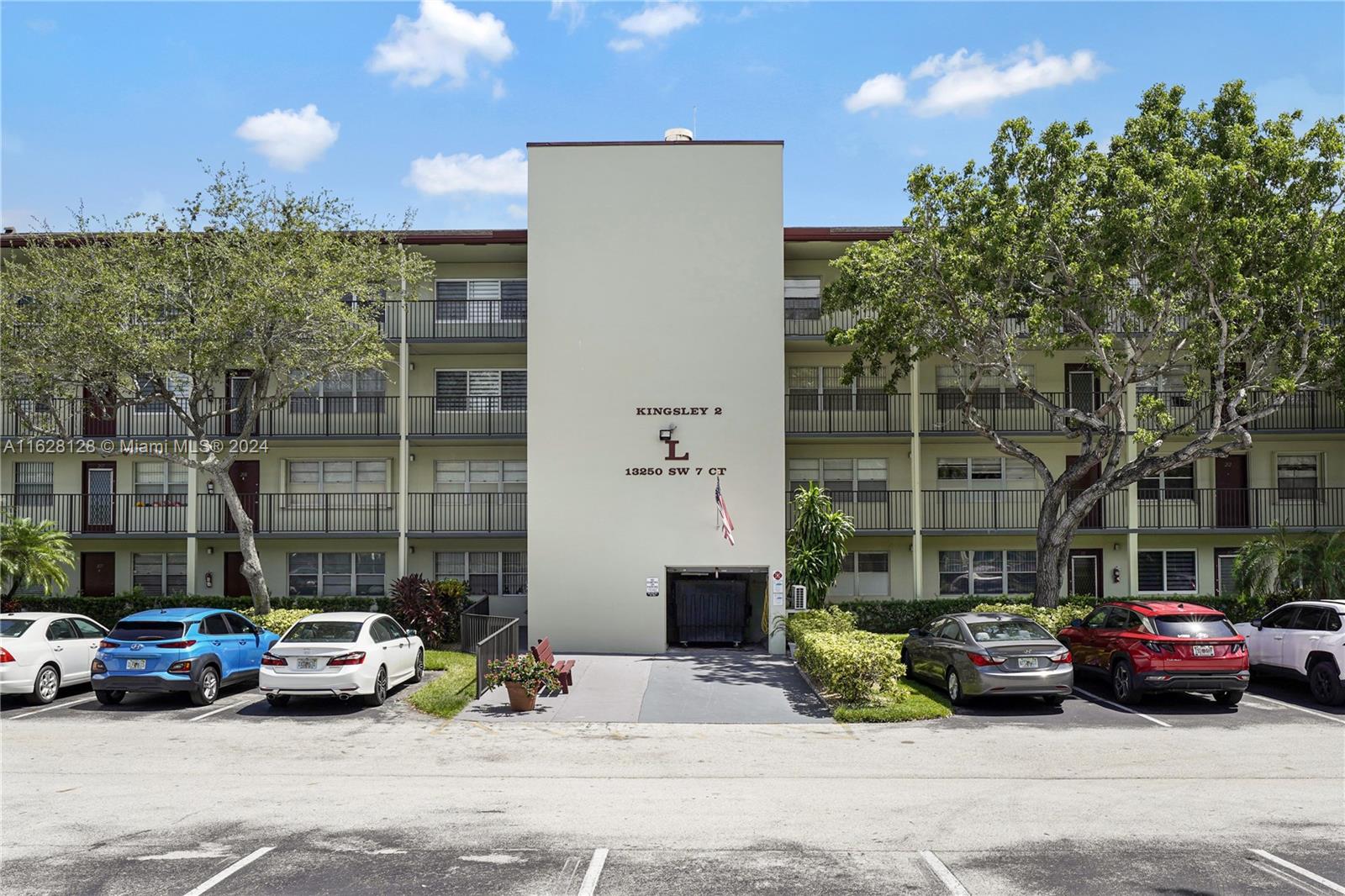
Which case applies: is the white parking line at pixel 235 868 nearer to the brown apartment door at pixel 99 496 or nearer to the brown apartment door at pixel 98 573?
the brown apartment door at pixel 99 496

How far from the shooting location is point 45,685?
612 inches

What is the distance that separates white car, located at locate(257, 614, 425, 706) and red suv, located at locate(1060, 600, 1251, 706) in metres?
11.9

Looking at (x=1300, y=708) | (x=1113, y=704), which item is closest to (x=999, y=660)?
(x=1113, y=704)

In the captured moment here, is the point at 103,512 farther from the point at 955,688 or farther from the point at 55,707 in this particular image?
the point at 955,688

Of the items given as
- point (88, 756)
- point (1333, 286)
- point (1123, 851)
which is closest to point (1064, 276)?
point (1333, 286)

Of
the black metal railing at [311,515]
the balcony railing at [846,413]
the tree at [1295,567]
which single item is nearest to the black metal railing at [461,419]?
the black metal railing at [311,515]

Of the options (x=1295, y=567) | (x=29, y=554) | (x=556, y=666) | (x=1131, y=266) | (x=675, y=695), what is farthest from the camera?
(x=29, y=554)

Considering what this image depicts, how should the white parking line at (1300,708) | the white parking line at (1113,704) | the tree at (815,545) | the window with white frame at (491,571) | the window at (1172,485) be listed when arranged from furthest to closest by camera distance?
the window with white frame at (491,571) < the window at (1172,485) < the tree at (815,545) < the white parking line at (1300,708) < the white parking line at (1113,704)

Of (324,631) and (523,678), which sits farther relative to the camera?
(324,631)

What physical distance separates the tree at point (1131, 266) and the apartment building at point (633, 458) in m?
3.69

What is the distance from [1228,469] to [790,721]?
18.8 metres

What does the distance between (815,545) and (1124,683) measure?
8.43 metres

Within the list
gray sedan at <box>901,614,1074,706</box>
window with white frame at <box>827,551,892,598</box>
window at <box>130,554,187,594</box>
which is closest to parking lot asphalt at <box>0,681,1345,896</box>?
gray sedan at <box>901,614,1074,706</box>

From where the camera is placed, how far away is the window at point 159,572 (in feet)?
88.4
